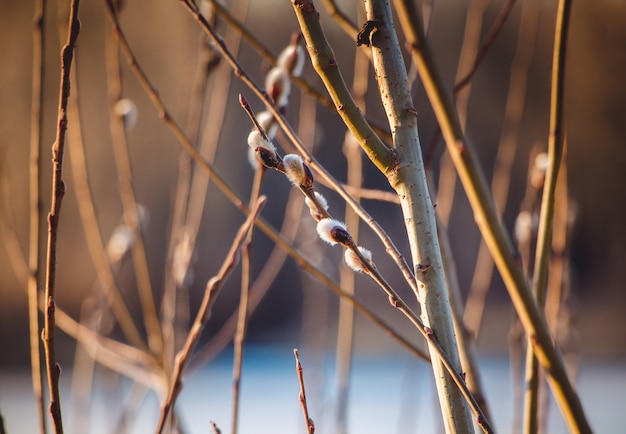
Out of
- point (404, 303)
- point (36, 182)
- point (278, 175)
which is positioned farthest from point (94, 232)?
point (278, 175)

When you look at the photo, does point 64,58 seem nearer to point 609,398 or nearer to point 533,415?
point 533,415

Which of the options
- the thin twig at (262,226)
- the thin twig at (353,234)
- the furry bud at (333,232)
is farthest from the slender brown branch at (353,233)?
the furry bud at (333,232)

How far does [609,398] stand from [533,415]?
1.65 metres

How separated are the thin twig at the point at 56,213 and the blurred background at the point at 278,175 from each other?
181 centimetres

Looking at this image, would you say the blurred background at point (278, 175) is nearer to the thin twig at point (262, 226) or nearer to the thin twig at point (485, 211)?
the thin twig at point (262, 226)

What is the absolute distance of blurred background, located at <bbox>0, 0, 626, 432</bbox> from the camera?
7.76 feet

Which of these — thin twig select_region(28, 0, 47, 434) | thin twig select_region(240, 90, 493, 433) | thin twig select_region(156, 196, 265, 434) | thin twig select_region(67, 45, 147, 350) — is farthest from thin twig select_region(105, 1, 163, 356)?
thin twig select_region(240, 90, 493, 433)

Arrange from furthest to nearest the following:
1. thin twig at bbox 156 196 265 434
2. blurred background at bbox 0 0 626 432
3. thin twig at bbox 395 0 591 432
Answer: blurred background at bbox 0 0 626 432 → thin twig at bbox 156 196 265 434 → thin twig at bbox 395 0 591 432

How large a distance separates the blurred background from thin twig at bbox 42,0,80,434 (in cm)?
181

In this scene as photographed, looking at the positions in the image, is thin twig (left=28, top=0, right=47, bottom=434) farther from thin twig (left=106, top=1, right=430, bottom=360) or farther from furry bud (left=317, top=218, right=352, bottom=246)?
furry bud (left=317, top=218, right=352, bottom=246)

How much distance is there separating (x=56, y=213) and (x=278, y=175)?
222 centimetres

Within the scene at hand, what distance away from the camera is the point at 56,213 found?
1.04 ft

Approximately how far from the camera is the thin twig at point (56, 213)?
32 cm

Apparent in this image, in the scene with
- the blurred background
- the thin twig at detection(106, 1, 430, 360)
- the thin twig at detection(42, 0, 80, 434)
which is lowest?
the thin twig at detection(42, 0, 80, 434)
